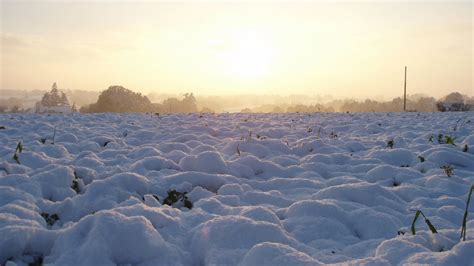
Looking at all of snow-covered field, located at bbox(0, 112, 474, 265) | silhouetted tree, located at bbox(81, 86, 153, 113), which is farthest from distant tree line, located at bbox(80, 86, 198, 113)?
snow-covered field, located at bbox(0, 112, 474, 265)

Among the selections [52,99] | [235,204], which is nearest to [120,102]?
[52,99]

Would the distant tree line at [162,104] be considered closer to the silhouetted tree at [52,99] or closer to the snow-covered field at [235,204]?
the silhouetted tree at [52,99]

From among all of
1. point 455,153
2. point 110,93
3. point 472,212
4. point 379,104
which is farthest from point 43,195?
point 379,104

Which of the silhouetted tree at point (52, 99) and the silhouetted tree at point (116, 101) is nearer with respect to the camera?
the silhouetted tree at point (116, 101)

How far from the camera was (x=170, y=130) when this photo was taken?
8.41m

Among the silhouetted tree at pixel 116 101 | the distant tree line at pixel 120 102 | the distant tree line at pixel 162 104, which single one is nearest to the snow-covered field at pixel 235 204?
the distant tree line at pixel 162 104

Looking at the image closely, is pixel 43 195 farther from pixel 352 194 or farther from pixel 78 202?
pixel 352 194

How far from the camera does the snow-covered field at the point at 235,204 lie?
97.2 inches

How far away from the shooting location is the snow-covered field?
2469 mm

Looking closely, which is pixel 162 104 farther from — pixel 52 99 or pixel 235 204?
pixel 235 204

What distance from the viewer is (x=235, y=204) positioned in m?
3.57

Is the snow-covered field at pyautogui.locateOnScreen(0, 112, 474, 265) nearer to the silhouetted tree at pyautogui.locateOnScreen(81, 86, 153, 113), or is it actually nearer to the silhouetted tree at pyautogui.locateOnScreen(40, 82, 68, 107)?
the silhouetted tree at pyautogui.locateOnScreen(81, 86, 153, 113)

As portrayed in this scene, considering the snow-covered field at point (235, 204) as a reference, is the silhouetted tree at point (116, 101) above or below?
above

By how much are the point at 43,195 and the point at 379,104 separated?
90880 millimetres
